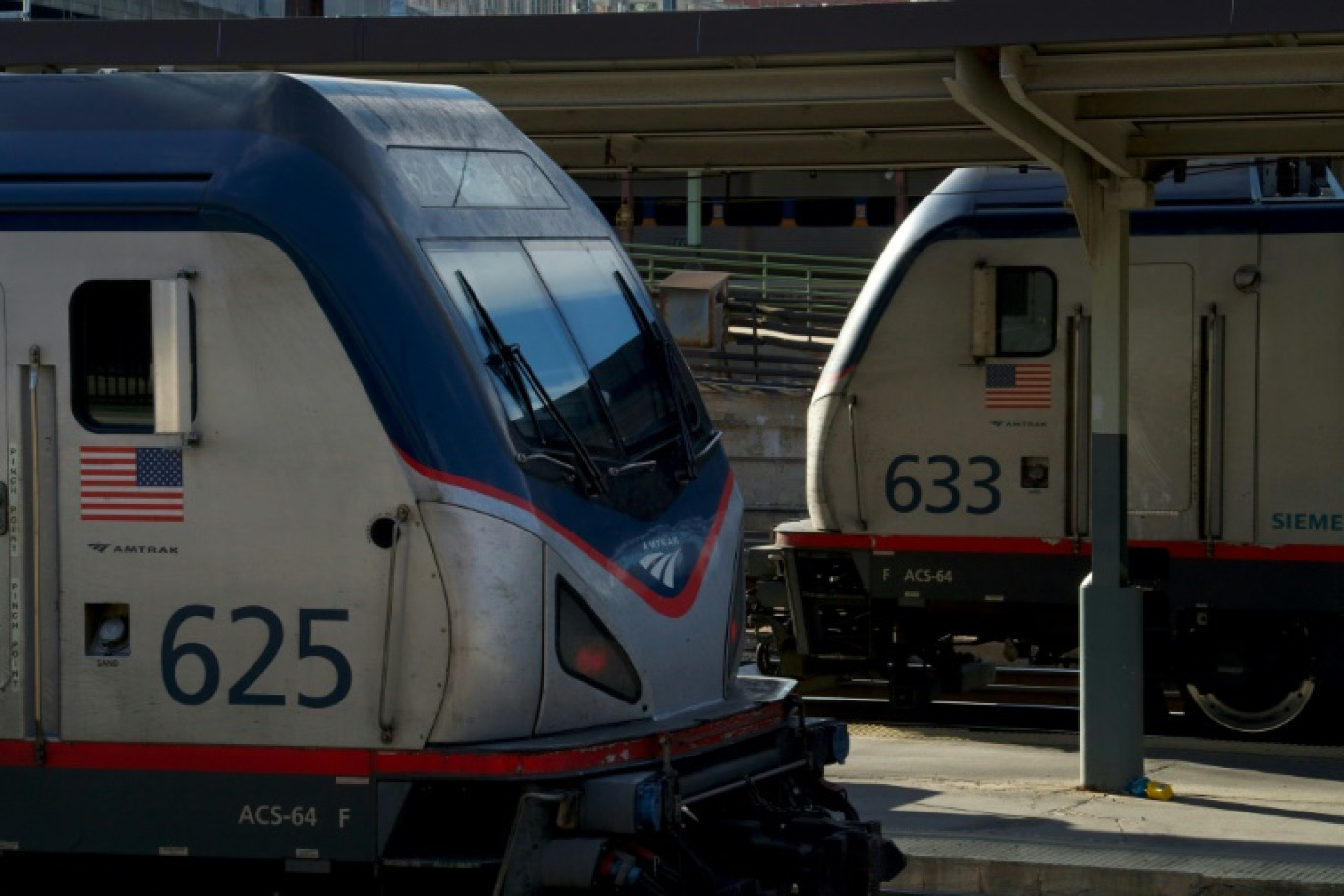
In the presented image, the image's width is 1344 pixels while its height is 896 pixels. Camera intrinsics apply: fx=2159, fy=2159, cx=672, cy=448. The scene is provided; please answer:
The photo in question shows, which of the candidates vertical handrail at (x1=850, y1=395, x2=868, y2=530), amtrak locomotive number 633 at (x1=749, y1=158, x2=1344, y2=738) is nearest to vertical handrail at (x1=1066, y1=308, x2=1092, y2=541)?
amtrak locomotive number 633 at (x1=749, y1=158, x2=1344, y2=738)

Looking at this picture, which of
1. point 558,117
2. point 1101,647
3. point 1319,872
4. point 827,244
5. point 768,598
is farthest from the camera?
point 827,244

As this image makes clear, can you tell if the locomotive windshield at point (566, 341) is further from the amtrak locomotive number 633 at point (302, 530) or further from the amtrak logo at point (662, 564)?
the amtrak logo at point (662, 564)

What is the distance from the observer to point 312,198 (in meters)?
6.73

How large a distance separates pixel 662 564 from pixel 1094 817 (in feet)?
13.7

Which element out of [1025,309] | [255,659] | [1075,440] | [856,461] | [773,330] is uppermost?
[773,330]

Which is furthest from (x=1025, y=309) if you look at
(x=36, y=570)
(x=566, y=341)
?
(x=36, y=570)

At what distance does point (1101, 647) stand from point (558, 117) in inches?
165

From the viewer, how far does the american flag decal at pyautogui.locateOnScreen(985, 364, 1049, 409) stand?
45.7 ft

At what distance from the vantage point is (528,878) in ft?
21.3

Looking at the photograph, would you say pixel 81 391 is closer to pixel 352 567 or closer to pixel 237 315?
pixel 237 315

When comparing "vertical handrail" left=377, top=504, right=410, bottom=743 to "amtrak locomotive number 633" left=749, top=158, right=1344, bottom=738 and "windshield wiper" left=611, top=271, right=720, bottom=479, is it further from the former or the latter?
"amtrak locomotive number 633" left=749, top=158, right=1344, bottom=738

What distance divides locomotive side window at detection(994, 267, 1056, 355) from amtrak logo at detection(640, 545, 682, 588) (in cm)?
704

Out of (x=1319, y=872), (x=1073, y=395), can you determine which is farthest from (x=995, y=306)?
(x=1319, y=872)

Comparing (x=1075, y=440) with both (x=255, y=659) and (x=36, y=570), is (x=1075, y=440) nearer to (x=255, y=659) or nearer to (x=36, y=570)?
(x=255, y=659)
